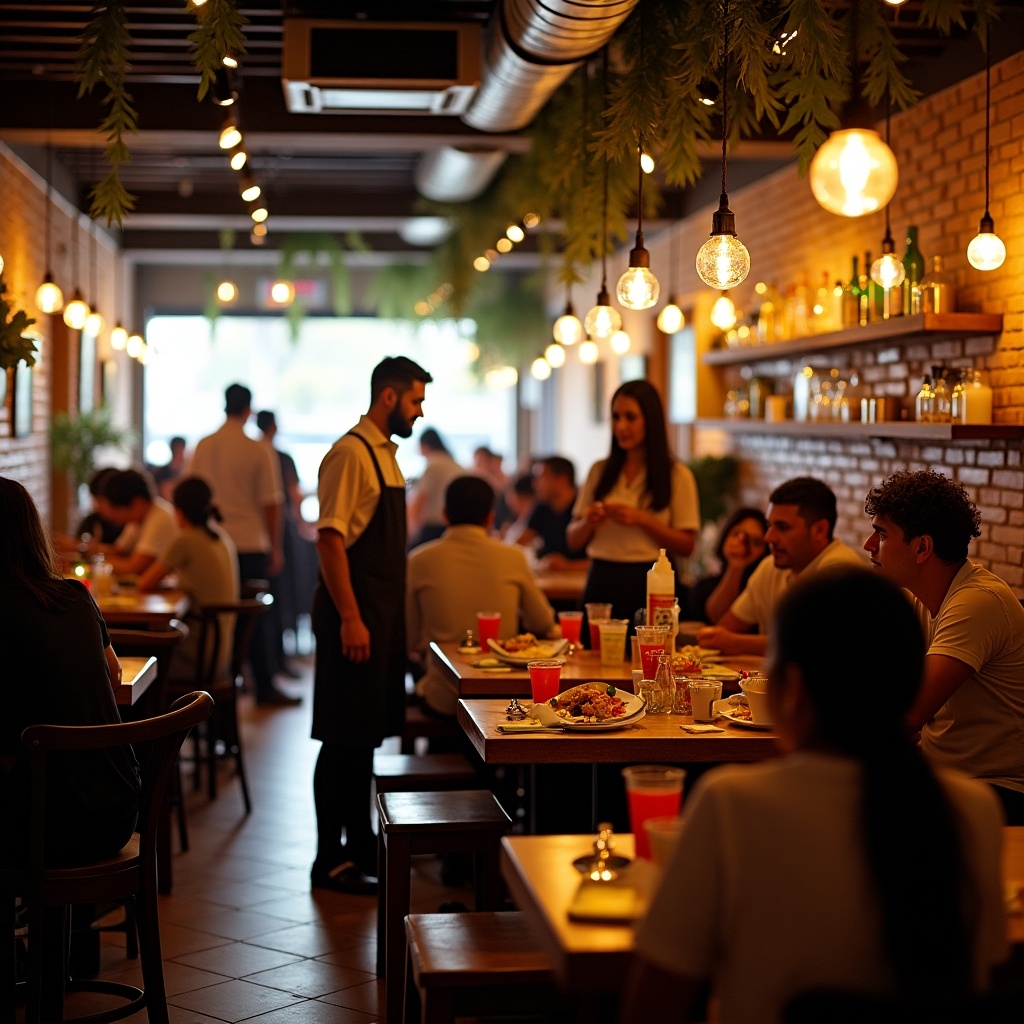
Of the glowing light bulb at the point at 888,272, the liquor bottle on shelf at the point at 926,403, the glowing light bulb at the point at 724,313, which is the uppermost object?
the glowing light bulb at the point at 888,272

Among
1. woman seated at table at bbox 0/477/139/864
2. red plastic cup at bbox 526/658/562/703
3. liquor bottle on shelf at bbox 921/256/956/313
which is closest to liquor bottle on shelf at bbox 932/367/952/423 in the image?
liquor bottle on shelf at bbox 921/256/956/313

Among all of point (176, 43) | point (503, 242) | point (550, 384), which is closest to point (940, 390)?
point (176, 43)

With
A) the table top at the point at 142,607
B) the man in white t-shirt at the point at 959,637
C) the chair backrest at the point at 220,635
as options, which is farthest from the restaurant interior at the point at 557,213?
the table top at the point at 142,607

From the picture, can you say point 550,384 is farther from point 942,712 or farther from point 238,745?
point 942,712

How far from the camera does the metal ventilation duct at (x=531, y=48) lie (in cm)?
418

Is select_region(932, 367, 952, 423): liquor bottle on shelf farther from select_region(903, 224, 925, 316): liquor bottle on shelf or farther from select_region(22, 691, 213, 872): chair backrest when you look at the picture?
select_region(22, 691, 213, 872): chair backrest

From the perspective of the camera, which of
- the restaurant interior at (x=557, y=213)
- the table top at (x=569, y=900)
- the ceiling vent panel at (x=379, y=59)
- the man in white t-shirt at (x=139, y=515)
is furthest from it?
the man in white t-shirt at (x=139, y=515)

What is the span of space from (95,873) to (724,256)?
223cm

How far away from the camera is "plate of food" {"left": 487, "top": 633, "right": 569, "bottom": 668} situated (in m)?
4.22

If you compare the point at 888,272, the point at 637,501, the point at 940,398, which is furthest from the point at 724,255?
the point at 940,398

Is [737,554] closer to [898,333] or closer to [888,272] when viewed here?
[898,333]

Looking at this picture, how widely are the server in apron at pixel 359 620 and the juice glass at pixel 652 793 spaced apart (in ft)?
8.19

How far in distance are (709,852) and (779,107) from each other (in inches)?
113

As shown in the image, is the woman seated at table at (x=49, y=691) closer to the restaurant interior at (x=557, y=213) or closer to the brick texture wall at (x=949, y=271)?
the restaurant interior at (x=557, y=213)
